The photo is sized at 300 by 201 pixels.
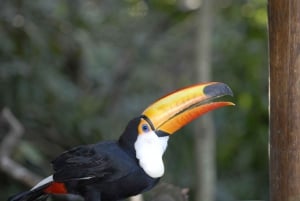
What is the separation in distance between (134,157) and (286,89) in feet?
Result: 1.50

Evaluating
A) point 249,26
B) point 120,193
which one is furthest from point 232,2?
point 120,193

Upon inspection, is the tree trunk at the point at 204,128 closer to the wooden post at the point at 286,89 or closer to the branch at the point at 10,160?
the branch at the point at 10,160

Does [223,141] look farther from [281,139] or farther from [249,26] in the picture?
[281,139]

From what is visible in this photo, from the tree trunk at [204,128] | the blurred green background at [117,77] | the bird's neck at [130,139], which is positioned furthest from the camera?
the blurred green background at [117,77]

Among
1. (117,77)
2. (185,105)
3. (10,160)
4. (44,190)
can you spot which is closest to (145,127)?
(185,105)

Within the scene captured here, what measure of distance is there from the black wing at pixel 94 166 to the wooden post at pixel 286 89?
413mm

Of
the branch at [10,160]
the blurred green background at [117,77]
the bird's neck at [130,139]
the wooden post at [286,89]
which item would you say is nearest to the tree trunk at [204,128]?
the blurred green background at [117,77]

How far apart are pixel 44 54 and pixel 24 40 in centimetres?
16

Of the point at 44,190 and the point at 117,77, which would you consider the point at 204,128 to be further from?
the point at 44,190

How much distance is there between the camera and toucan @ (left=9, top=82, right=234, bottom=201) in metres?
1.98

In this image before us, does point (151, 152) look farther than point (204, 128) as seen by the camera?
No

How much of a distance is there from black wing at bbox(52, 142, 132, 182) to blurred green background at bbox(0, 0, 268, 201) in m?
1.55

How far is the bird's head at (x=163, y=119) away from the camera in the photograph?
1957 millimetres

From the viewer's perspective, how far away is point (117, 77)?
15.4 ft
